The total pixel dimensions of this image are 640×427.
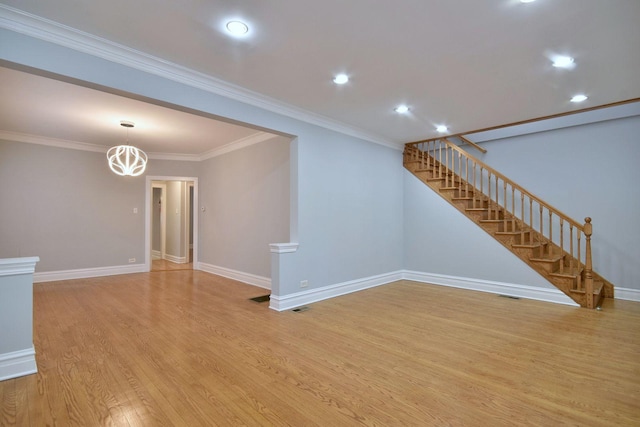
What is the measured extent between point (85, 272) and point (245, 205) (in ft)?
11.4

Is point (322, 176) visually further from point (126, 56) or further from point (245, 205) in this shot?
point (126, 56)

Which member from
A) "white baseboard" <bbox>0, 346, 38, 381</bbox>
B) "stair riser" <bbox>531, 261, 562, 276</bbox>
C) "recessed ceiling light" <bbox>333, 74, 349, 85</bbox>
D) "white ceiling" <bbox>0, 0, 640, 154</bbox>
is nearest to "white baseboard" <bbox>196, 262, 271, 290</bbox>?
"white ceiling" <bbox>0, 0, 640, 154</bbox>

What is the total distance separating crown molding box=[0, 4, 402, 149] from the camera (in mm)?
2188

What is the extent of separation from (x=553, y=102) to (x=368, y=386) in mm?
3982

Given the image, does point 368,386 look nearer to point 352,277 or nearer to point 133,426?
point 133,426

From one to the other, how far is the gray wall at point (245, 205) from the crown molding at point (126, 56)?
1.25 meters

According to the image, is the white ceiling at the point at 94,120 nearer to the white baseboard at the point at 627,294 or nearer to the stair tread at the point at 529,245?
the stair tread at the point at 529,245

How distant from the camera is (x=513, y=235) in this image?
472cm

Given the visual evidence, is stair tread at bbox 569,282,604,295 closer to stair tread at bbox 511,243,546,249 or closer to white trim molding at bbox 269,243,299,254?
stair tread at bbox 511,243,546,249

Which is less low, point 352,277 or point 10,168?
point 10,168

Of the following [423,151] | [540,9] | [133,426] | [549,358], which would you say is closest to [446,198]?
[423,151]

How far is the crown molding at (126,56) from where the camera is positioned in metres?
2.19

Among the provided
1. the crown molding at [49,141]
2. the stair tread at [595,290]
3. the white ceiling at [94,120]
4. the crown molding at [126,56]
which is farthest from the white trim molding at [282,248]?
the crown molding at [49,141]

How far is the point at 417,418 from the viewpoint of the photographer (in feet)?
5.90
